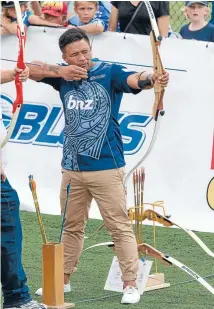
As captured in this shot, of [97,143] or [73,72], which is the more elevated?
[73,72]

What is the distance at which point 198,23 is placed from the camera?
31.5 ft

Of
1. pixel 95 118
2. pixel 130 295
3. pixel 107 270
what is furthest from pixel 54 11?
pixel 130 295

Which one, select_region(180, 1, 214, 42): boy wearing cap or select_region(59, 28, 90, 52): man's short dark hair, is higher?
select_region(180, 1, 214, 42): boy wearing cap

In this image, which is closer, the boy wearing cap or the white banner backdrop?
the white banner backdrop

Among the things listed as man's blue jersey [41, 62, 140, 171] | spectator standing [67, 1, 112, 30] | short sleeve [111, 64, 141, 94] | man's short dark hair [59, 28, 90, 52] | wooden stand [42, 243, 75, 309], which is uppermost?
spectator standing [67, 1, 112, 30]

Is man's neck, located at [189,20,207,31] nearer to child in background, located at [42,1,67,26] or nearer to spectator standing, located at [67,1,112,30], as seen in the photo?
spectator standing, located at [67,1,112,30]

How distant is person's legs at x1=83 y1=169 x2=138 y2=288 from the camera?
6375mm

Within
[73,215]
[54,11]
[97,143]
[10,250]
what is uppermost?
[54,11]

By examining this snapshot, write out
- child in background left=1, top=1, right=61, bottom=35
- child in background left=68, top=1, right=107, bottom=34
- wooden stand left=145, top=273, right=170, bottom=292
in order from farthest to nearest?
child in background left=1, top=1, right=61, bottom=35
child in background left=68, top=1, right=107, bottom=34
wooden stand left=145, top=273, right=170, bottom=292

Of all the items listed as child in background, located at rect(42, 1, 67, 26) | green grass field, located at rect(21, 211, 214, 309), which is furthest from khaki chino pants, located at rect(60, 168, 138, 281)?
child in background, located at rect(42, 1, 67, 26)

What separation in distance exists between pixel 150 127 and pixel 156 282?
A: 235cm

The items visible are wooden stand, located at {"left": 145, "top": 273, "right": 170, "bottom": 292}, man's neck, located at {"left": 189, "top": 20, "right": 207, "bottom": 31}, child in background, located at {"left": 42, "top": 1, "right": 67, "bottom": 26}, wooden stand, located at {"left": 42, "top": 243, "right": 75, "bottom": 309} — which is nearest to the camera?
wooden stand, located at {"left": 42, "top": 243, "right": 75, "bottom": 309}

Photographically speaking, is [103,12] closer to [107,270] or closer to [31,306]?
[107,270]

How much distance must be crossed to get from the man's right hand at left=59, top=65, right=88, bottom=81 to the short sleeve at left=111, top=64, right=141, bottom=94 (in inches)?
6.9
